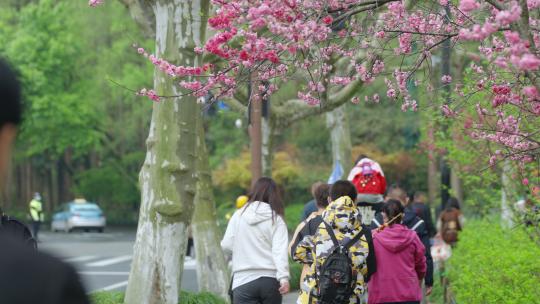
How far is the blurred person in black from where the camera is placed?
162 cm

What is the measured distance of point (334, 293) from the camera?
769 centimetres

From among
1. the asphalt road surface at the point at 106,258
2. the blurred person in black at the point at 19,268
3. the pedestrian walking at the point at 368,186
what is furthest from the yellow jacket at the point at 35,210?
the blurred person in black at the point at 19,268

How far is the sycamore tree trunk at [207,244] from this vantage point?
13477mm

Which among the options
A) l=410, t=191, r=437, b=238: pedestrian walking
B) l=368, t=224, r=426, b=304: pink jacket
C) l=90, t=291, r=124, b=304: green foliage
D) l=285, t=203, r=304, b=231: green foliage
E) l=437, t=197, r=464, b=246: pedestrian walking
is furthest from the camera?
l=285, t=203, r=304, b=231: green foliage

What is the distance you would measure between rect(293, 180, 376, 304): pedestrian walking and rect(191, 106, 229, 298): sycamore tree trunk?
210 inches

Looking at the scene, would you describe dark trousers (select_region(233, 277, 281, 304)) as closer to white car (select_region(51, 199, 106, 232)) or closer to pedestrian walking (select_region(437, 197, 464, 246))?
pedestrian walking (select_region(437, 197, 464, 246))

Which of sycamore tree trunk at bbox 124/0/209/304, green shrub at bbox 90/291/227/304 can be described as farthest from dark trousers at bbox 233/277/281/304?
green shrub at bbox 90/291/227/304

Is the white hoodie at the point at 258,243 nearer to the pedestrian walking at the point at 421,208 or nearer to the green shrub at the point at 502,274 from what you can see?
the green shrub at the point at 502,274

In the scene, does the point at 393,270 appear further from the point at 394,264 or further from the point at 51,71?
the point at 51,71

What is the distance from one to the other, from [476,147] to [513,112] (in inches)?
247

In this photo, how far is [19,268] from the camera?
1657 millimetres

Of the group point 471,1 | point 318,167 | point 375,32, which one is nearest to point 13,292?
point 471,1

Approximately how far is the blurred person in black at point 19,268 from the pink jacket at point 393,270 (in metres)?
6.79

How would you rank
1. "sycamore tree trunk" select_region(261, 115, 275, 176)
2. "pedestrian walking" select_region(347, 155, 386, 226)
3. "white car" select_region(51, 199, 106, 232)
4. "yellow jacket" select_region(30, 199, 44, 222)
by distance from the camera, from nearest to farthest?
1. "pedestrian walking" select_region(347, 155, 386, 226)
2. "sycamore tree trunk" select_region(261, 115, 275, 176)
3. "yellow jacket" select_region(30, 199, 44, 222)
4. "white car" select_region(51, 199, 106, 232)
